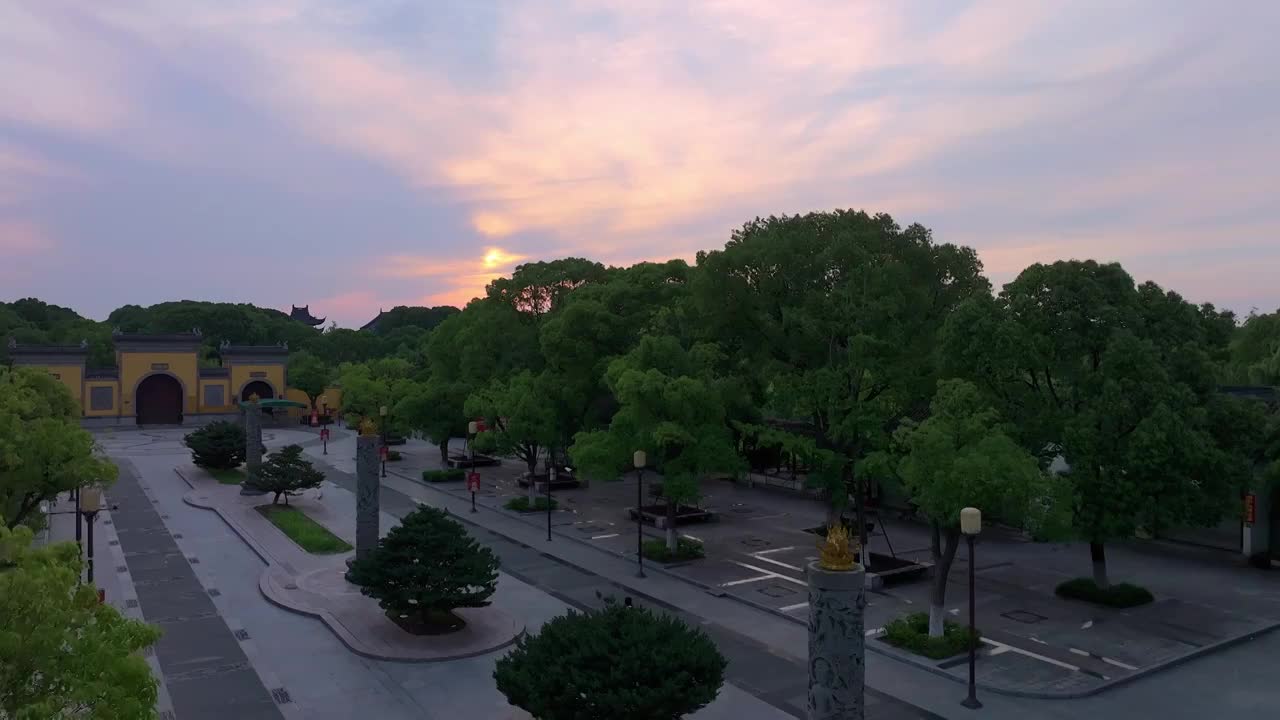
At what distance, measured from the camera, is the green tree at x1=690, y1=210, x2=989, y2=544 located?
25.5m

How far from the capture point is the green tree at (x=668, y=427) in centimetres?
2738

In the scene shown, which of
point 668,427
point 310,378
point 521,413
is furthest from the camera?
point 310,378

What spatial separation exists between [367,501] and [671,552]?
9875 millimetres

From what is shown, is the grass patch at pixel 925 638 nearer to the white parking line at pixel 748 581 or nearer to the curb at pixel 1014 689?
the curb at pixel 1014 689

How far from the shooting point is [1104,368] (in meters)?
22.2

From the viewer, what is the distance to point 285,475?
3734 cm

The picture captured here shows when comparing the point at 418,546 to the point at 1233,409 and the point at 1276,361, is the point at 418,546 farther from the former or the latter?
the point at 1276,361

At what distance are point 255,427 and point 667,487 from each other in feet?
87.5

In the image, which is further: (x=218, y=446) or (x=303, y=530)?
(x=218, y=446)

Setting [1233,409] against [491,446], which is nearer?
[1233,409]

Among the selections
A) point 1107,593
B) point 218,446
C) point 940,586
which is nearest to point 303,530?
point 218,446

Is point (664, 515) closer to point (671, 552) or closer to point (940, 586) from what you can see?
point (671, 552)

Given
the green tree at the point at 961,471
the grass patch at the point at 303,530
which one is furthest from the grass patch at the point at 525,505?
the green tree at the point at 961,471

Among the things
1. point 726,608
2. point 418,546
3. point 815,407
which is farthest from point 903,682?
point 418,546
